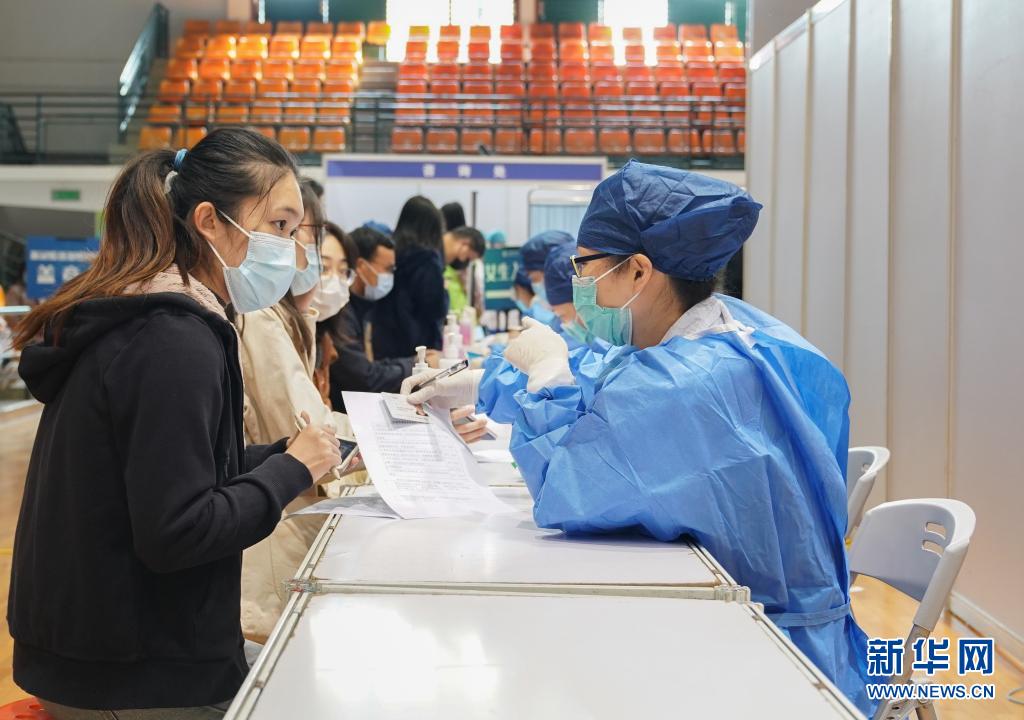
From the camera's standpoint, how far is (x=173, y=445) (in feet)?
4.07

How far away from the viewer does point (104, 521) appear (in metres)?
1.29

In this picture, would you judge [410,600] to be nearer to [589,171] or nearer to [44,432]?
[44,432]

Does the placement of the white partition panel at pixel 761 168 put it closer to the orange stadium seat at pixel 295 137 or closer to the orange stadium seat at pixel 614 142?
the orange stadium seat at pixel 614 142

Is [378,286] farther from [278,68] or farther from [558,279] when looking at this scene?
[278,68]

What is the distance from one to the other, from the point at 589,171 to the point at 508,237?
1.02 m

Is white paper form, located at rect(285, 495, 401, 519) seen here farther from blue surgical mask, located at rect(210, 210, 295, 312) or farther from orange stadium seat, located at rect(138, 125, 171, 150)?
orange stadium seat, located at rect(138, 125, 171, 150)

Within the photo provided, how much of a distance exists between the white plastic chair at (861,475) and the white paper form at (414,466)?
39.8 inches

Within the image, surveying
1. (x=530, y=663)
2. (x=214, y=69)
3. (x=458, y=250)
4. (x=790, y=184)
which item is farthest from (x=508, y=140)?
(x=530, y=663)

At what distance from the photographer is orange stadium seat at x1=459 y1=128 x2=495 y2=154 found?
12.3 m

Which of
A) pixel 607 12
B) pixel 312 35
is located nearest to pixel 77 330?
pixel 312 35

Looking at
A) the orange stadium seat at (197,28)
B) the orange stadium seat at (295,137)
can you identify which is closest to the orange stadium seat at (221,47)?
the orange stadium seat at (197,28)

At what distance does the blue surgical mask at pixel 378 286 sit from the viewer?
174 inches

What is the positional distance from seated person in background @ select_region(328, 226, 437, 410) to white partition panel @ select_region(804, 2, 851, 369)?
2.10 meters

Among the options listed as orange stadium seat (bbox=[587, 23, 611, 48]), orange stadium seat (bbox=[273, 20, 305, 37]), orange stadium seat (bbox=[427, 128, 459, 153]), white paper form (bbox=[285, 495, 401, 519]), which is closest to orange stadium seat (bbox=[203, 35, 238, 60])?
orange stadium seat (bbox=[273, 20, 305, 37])
